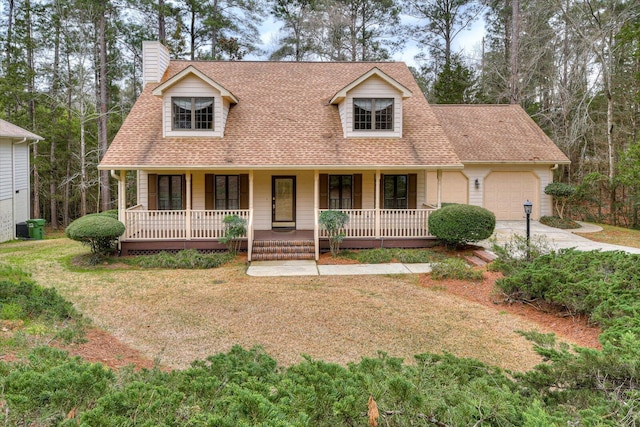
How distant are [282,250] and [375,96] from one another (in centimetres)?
607

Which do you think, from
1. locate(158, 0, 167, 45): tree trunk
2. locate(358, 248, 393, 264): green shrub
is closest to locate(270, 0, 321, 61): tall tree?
locate(158, 0, 167, 45): tree trunk

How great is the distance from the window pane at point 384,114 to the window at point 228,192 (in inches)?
206

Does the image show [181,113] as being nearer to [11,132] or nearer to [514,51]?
[11,132]

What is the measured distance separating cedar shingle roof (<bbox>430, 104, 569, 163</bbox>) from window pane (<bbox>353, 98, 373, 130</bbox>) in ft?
19.9

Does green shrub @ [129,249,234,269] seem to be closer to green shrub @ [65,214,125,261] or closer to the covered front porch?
the covered front porch

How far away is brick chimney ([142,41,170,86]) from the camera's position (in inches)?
634

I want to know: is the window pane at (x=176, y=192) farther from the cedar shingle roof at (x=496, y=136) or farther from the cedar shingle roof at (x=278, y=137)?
the cedar shingle roof at (x=496, y=136)

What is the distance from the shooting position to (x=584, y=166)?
942 inches

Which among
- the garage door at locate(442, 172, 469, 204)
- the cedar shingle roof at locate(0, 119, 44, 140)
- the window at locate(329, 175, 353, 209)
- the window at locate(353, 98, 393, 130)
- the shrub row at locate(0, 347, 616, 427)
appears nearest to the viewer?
the shrub row at locate(0, 347, 616, 427)

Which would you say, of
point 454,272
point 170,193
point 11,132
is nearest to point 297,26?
point 11,132

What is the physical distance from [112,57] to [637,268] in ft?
91.1

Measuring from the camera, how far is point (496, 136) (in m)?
20.2

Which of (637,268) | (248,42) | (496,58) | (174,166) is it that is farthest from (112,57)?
(637,268)

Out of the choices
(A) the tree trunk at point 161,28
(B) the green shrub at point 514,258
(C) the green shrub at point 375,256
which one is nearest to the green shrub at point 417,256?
(C) the green shrub at point 375,256
